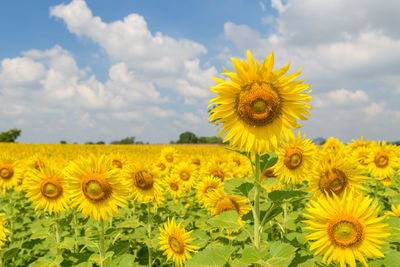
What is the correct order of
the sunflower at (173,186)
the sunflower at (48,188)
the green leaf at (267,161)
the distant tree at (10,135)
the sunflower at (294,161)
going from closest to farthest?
the green leaf at (267,161) → the sunflower at (294,161) → the sunflower at (48,188) → the sunflower at (173,186) → the distant tree at (10,135)

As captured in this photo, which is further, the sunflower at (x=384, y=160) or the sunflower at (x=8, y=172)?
the sunflower at (x=8, y=172)

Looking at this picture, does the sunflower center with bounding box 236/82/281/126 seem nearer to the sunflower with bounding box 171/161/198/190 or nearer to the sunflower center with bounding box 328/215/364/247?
the sunflower center with bounding box 328/215/364/247

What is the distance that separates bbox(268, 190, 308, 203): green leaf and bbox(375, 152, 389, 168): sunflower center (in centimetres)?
469

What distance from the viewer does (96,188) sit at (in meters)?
3.51

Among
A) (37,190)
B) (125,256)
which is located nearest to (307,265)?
(125,256)

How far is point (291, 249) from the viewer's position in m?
2.31

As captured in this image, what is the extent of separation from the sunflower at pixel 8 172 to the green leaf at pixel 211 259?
5.69 meters

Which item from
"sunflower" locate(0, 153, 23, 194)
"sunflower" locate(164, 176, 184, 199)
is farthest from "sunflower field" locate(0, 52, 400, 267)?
"sunflower" locate(0, 153, 23, 194)

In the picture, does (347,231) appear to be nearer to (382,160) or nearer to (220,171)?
(220,171)

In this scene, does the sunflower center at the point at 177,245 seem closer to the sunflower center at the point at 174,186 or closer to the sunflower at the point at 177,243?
the sunflower at the point at 177,243

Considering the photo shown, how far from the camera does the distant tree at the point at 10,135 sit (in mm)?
57969

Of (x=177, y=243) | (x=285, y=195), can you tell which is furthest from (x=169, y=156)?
(x=285, y=195)

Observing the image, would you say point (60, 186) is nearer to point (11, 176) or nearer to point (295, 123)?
point (11, 176)

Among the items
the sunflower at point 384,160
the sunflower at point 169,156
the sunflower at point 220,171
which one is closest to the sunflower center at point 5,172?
the sunflower at point 169,156
